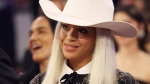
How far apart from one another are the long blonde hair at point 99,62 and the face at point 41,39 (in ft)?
3.58

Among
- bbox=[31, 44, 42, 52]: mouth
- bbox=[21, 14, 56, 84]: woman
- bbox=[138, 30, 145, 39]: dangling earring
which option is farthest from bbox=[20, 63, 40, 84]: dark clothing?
bbox=[138, 30, 145, 39]: dangling earring

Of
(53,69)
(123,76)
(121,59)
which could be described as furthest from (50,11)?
(121,59)

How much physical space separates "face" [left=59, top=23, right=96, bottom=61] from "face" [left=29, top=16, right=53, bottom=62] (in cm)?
121

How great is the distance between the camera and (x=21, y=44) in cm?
807

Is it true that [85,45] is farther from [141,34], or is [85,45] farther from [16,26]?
[16,26]

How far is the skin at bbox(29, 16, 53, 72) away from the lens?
4840 mm

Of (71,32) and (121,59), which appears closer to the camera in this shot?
(71,32)

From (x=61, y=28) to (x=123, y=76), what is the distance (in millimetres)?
528

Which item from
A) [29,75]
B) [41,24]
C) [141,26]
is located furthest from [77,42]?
[141,26]

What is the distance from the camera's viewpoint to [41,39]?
487 centimetres

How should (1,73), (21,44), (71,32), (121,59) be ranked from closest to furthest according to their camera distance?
(1,73) → (71,32) → (121,59) → (21,44)

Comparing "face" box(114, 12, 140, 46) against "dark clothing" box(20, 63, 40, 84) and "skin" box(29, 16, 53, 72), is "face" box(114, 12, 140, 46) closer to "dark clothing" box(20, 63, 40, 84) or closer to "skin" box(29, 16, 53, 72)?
"skin" box(29, 16, 53, 72)

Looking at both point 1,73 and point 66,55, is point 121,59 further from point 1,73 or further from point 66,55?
point 1,73

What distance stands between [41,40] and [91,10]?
127cm
